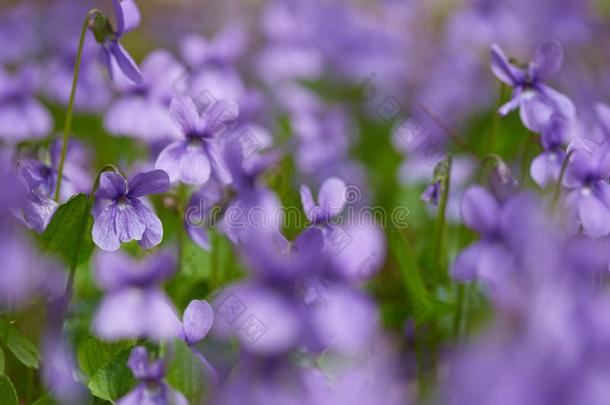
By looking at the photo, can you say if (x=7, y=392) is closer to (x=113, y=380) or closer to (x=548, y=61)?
(x=113, y=380)

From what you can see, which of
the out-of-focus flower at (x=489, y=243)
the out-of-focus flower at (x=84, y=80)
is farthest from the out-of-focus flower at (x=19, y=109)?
the out-of-focus flower at (x=489, y=243)

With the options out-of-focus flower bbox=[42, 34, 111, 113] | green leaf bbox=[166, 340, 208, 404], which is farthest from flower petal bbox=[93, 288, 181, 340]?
out-of-focus flower bbox=[42, 34, 111, 113]

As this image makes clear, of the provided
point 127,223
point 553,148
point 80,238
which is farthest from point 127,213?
point 553,148

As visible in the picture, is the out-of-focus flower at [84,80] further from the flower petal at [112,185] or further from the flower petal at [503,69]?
the flower petal at [503,69]

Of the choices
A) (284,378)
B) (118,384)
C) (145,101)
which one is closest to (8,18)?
(145,101)

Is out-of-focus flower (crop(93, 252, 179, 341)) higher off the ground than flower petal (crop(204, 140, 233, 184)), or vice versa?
flower petal (crop(204, 140, 233, 184))

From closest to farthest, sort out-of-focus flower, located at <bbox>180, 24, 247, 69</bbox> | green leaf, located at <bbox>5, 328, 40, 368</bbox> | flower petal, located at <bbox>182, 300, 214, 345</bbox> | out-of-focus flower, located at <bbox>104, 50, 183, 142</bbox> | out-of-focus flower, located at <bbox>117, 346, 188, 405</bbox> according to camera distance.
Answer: out-of-focus flower, located at <bbox>117, 346, 188, 405</bbox> < flower petal, located at <bbox>182, 300, 214, 345</bbox> < green leaf, located at <bbox>5, 328, 40, 368</bbox> < out-of-focus flower, located at <bbox>104, 50, 183, 142</bbox> < out-of-focus flower, located at <bbox>180, 24, 247, 69</bbox>

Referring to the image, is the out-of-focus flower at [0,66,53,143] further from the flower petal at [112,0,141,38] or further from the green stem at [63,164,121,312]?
the green stem at [63,164,121,312]
